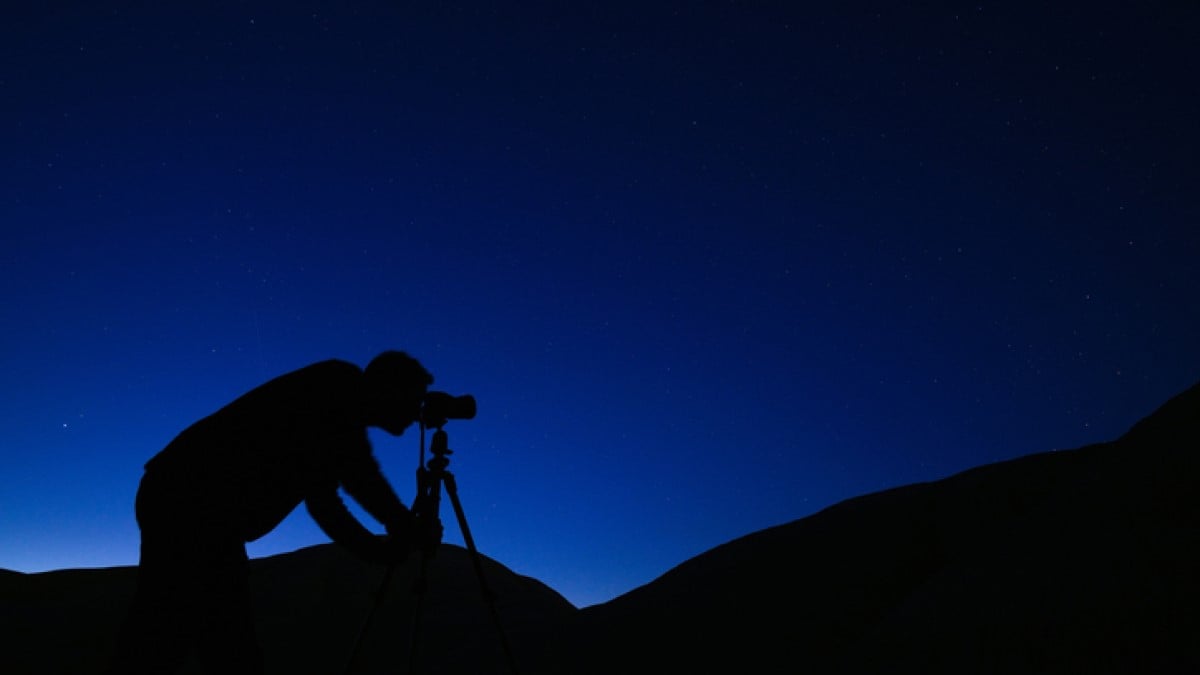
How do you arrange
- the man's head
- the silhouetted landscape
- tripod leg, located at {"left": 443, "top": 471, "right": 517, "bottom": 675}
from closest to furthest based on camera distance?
the man's head
the silhouetted landscape
tripod leg, located at {"left": 443, "top": 471, "right": 517, "bottom": 675}

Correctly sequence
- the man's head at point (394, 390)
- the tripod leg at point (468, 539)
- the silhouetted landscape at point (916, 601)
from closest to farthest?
the man's head at point (394, 390) → the silhouetted landscape at point (916, 601) → the tripod leg at point (468, 539)

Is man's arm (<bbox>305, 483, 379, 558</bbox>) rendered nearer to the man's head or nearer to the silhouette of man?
the silhouette of man

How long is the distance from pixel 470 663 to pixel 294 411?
5.60m

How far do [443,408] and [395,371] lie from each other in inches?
22.9

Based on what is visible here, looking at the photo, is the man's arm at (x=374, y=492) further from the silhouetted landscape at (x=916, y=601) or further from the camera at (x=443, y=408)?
the silhouetted landscape at (x=916, y=601)

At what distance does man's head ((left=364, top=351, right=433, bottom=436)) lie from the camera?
292 centimetres

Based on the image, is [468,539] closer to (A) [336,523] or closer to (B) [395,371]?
(A) [336,523]

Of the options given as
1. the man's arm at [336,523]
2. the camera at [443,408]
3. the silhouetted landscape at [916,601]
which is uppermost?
the camera at [443,408]

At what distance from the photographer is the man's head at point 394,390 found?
2924mm

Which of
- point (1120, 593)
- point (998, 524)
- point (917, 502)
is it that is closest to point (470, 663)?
point (917, 502)

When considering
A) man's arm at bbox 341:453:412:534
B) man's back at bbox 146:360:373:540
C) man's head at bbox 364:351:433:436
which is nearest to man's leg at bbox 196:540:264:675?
man's back at bbox 146:360:373:540

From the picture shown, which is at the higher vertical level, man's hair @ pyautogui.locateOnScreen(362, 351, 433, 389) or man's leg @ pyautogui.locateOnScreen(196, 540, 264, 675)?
man's hair @ pyautogui.locateOnScreen(362, 351, 433, 389)

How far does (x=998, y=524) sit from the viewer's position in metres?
5.32

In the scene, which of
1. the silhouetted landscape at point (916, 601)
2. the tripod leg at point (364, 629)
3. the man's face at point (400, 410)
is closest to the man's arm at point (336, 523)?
the tripod leg at point (364, 629)
